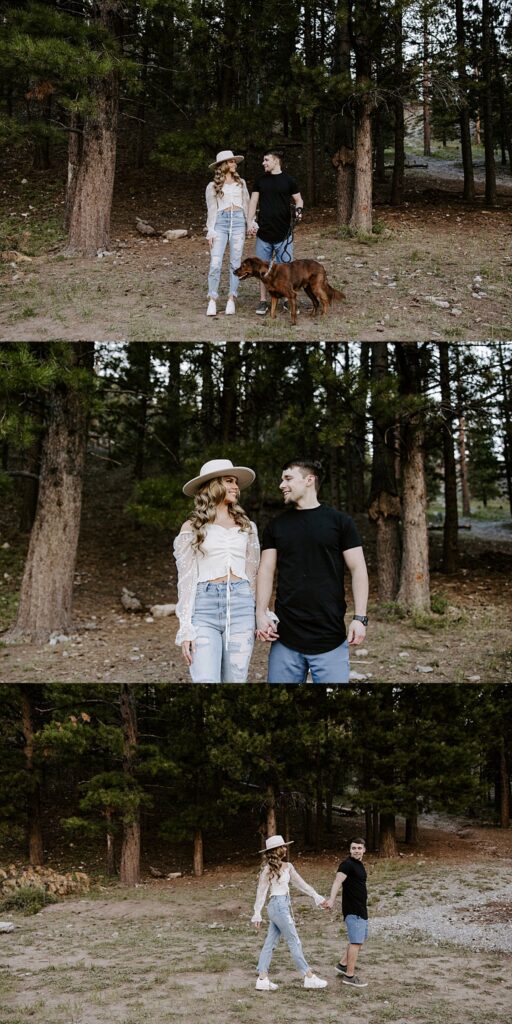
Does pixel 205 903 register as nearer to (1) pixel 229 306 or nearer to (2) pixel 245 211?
(1) pixel 229 306

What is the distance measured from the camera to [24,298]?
8984 millimetres

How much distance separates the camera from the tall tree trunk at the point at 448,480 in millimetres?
10297

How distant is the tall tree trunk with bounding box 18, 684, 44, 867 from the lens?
38.8 ft

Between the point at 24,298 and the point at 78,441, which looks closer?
the point at 24,298

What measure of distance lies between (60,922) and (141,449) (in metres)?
6.29

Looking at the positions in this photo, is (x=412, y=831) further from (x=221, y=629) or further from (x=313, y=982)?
(x=221, y=629)

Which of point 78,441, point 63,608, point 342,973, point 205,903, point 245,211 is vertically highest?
point 245,211

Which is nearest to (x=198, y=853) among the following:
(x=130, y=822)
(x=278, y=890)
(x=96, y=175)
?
(x=130, y=822)

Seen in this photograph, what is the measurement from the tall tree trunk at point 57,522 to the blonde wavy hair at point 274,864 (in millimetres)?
3751

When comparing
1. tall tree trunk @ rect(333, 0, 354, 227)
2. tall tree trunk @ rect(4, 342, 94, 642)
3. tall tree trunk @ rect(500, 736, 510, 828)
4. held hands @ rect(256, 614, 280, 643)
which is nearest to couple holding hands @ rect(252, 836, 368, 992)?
held hands @ rect(256, 614, 280, 643)

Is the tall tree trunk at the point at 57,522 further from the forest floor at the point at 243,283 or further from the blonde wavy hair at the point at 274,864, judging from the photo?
the blonde wavy hair at the point at 274,864

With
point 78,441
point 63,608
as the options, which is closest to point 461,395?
point 78,441

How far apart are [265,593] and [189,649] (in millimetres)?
468

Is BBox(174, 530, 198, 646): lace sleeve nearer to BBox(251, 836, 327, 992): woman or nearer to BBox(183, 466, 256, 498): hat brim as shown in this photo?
BBox(183, 466, 256, 498): hat brim
